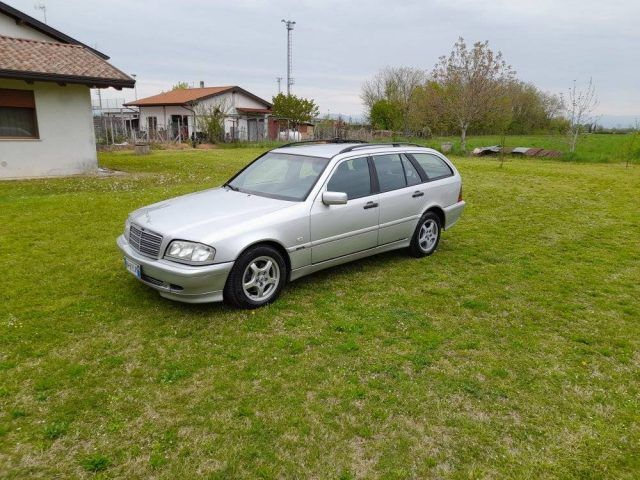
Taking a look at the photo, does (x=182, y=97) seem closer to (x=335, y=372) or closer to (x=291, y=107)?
(x=291, y=107)

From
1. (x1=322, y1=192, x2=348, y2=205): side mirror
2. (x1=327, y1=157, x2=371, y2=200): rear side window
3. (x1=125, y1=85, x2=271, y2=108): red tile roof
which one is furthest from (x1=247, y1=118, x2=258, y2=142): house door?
(x1=322, y1=192, x2=348, y2=205): side mirror

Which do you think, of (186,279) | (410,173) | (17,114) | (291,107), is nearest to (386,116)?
(291,107)

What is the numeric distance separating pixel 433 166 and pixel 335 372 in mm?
3966

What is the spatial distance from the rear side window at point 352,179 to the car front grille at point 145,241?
6.29 ft

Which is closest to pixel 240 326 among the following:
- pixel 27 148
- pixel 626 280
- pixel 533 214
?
pixel 626 280

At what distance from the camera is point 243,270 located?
4.44 m

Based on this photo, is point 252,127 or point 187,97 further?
point 252,127

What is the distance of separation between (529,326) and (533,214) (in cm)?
597

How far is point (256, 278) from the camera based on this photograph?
4.61 metres

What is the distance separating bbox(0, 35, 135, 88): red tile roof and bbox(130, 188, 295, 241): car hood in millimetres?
10021

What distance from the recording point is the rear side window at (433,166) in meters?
6.49

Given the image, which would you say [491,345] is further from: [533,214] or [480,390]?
[533,214]

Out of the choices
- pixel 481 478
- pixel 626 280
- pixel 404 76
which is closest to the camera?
pixel 481 478

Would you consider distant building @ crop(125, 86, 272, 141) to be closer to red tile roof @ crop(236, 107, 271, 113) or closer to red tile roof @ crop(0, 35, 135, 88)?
red tile roof @ crop(236, 107, 271, 113)
